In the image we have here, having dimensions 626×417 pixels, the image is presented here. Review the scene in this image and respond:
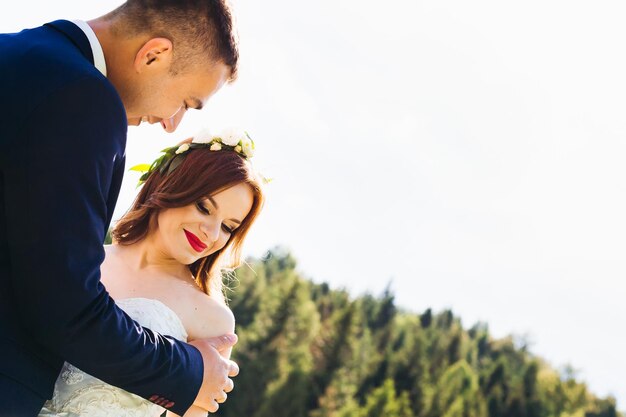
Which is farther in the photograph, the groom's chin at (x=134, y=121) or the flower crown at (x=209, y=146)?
the flower crown at (x=209, y=146)

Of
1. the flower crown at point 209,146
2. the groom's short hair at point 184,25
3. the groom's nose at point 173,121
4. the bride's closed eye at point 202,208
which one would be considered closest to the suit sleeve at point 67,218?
the groom's short hair at point 184,25

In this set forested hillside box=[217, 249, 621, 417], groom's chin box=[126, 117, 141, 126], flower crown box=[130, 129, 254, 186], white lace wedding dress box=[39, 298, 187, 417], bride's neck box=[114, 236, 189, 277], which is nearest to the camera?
groom's chin box=[126, 117, 141, 126]

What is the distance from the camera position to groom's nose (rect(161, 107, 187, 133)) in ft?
9.51

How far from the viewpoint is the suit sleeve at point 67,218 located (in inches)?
88.6

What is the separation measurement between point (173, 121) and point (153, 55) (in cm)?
40

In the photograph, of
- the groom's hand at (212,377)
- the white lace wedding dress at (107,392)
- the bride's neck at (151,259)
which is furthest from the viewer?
the bride's neck at (151,259)

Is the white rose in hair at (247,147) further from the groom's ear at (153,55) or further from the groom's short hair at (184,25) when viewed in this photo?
the groom's ear at (153,55)

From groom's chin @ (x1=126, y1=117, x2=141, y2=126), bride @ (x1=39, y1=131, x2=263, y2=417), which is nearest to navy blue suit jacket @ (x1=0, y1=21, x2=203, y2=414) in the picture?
groom's chin @ (x1=126, y1=117, x2=141, y2=126)

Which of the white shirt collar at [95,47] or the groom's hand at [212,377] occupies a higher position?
the white shirt collar at [95,47]

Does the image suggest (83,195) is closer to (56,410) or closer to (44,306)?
(44,306)

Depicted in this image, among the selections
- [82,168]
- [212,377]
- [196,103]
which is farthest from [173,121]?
[212,377]

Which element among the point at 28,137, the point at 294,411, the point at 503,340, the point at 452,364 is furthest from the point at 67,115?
the point at 503,340

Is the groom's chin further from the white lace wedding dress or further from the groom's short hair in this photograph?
the white lace wedding dress

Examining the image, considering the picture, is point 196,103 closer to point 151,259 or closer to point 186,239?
point 186,239
